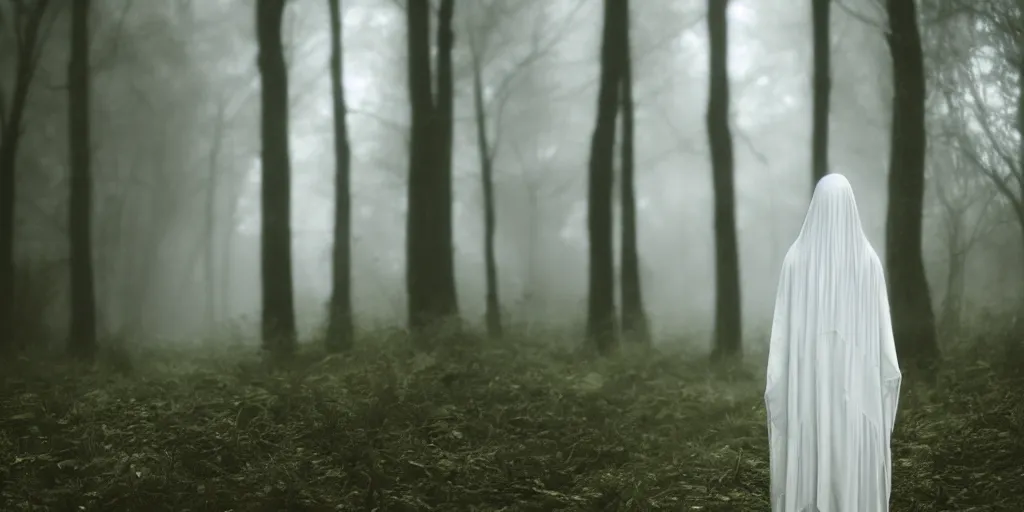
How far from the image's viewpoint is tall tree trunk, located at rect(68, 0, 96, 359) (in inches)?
340

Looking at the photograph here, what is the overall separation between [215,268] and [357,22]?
10.2 ft

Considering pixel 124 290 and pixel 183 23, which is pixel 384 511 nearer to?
pixel 124 290

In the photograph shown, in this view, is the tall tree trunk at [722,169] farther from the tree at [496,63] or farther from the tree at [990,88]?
the tree at [990,88]

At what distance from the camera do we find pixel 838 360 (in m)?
4.47

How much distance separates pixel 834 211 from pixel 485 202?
203 inches

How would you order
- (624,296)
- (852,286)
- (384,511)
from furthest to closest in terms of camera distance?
(624,296)
(384,511)
(852,286)

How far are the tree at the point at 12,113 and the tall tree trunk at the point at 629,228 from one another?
6252 millimetres

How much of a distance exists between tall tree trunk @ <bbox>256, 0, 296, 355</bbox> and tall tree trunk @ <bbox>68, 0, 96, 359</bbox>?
1.79 m

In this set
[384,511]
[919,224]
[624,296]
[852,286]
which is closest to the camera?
[852,286]

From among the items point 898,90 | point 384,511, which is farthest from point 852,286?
point 898,90

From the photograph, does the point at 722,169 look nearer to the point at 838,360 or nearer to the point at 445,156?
the point at 445,156

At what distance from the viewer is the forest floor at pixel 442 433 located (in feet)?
21.8

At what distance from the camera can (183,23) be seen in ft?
29.4

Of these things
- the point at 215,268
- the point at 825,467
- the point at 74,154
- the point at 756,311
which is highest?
the point at 74,154
